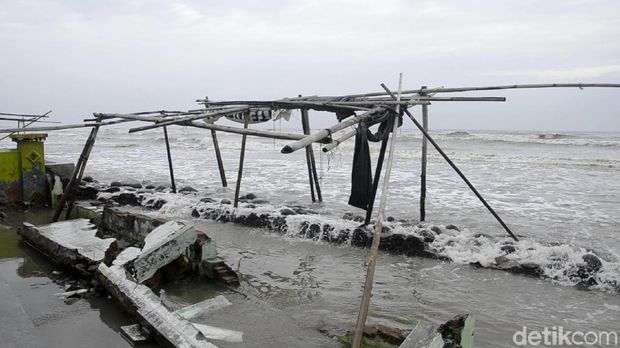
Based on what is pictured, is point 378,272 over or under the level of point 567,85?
under

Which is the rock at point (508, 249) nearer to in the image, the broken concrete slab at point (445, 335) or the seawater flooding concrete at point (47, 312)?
the broken concrete slab at point (445, 335)

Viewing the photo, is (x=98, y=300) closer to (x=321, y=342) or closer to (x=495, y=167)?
(x=321, y=342)

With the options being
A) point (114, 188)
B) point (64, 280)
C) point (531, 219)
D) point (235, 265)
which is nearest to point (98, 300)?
point (64, 280)

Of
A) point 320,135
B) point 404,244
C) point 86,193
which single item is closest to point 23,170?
point 86,193

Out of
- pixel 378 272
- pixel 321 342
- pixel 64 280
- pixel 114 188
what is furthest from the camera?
pixel 114 188

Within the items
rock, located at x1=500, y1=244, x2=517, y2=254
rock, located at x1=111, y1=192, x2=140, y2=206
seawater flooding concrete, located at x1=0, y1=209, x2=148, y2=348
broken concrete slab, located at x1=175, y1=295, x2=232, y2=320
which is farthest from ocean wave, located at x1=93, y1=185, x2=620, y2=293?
seawater flooding concrete, located at x1=0, y1=209, x2=148, y2=348

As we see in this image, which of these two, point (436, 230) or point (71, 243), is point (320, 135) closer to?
point (71, 243)

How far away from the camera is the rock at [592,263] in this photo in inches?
238

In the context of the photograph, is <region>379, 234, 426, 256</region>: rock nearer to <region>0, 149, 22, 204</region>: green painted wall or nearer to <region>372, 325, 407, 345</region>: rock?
<region>372, 325, 407, 345</region>: rock

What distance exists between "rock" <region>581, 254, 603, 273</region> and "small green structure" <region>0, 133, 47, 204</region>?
1069cm

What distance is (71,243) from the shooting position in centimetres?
640

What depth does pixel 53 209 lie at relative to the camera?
32.5ft

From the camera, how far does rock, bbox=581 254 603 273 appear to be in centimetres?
605

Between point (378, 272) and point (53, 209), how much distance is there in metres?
7.65
